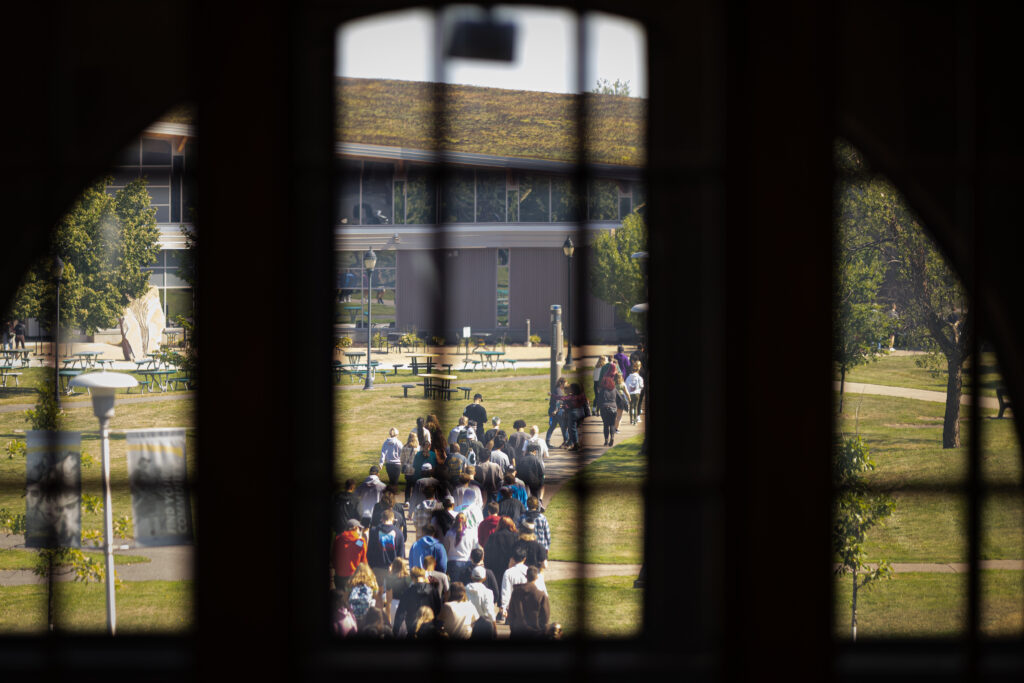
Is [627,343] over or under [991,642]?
over

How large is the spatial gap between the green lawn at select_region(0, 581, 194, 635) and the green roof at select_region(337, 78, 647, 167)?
2489 mm

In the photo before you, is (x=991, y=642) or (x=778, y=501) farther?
(x=991, y=642)

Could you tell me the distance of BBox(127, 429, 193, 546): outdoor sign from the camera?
371 centimetres

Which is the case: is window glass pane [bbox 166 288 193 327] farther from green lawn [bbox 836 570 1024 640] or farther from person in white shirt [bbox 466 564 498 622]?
green lawn [bbox 836 570 1024 640]

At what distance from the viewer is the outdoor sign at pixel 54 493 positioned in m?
3.84

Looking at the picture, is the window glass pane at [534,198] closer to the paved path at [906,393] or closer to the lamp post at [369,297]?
the lamp post at [369,297]

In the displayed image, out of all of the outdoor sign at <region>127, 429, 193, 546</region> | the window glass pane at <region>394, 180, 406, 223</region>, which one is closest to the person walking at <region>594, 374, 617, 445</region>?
the window glass pane at <region>394, 180, 406, 223</region>

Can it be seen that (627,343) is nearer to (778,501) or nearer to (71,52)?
(778,501)

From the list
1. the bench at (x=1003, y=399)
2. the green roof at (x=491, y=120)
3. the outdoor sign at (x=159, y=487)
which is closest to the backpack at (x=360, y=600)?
the outdoor sign at (x=159, y=487)

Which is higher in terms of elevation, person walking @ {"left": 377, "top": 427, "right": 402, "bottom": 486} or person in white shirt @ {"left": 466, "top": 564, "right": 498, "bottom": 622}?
person walking @ {"left": 377, "top": 427, "right": 402, "bottom": 486}

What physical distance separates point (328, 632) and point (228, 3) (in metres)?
2.98

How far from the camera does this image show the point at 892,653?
386 cm

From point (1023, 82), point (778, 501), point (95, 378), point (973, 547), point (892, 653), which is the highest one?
point (1023, 82)

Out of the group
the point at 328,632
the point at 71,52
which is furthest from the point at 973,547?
the point at 71,52
